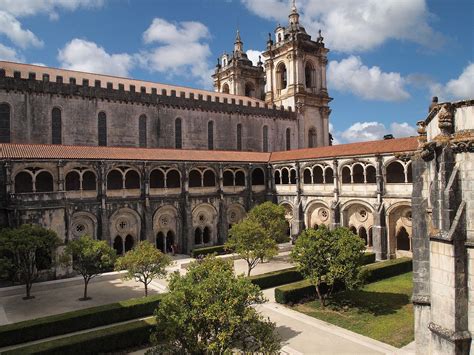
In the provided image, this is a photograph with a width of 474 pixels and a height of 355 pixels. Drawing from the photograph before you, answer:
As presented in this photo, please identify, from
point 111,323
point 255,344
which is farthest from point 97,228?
point 255,344

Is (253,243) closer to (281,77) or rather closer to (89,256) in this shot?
(89,256)

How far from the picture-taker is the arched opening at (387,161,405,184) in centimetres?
3350

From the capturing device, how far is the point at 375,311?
20.5m

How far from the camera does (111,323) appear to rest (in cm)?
1931

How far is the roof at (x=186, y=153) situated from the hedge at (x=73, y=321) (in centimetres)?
1524

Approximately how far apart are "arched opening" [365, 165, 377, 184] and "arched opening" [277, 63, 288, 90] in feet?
→ 79.1

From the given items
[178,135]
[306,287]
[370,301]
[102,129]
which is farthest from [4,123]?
[370,301]

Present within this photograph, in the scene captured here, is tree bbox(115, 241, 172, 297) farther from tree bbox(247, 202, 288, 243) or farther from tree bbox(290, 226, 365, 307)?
tree bbox(247, 202, 288, 243)

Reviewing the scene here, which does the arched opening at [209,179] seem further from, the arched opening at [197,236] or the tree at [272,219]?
the tree at [272,219]

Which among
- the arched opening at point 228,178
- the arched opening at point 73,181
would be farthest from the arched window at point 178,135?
the arched opening at point 73,181

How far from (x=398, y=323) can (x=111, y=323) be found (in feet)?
48.4

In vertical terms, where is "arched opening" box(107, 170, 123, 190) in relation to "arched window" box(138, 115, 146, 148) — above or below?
below

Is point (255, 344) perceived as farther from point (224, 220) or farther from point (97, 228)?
point (224, 220)

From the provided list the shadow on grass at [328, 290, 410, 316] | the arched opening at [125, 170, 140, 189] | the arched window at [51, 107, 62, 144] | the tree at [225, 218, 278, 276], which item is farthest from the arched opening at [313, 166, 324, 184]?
the arched window at [51, 107, 62, 144]
